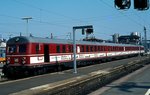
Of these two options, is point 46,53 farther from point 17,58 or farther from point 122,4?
point 122,4

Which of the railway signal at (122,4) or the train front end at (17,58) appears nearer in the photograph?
the railway signal at (122,4)

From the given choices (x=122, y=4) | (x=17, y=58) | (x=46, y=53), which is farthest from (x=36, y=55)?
(x=122, y=4)

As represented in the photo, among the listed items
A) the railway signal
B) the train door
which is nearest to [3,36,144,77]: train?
the train door

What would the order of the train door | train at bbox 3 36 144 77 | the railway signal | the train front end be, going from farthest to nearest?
the train door, train at bbox 3 36 144 77, the train front end, the railway signal

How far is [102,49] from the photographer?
51031 mm

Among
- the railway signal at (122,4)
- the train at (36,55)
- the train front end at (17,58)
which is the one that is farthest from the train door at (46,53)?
the railway signal at (122,4)

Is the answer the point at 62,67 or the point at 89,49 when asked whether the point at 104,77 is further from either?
the point at 89,49

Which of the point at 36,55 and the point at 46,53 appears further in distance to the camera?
the point at 46,53

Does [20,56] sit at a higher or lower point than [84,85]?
higher

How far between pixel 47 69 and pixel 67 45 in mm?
4947

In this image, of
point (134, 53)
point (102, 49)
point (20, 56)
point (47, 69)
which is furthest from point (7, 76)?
point (134, 53)

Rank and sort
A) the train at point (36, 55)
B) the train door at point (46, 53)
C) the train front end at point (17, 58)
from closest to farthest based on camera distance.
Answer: the train front end at point (17, 58) < the train at point (36, 55) < the train door at point (46, 53)

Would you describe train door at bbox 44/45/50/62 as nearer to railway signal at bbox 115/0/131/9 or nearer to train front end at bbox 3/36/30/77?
train front end at bbox 3/36/30/77

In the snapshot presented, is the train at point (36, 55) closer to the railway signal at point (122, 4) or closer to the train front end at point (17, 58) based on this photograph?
the train front end at point (17, 58)
